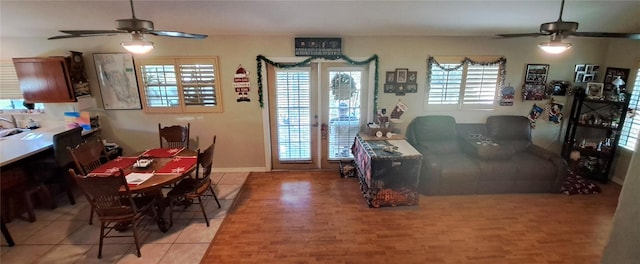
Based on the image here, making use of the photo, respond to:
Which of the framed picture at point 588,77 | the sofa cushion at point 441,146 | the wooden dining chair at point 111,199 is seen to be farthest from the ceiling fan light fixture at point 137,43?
the framed picture at point 588,77

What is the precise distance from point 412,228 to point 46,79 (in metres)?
5.31

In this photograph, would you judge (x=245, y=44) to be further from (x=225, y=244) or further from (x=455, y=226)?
(x=455, y=226)

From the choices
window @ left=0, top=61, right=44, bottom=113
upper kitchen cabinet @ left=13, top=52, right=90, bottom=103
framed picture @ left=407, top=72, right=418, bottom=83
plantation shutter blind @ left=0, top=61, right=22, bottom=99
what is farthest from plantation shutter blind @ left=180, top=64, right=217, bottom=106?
framed picture @ left=407, top=72, right=418, bottom=83

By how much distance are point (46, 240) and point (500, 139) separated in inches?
243

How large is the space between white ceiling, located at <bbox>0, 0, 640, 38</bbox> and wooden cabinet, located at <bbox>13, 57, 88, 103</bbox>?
17.3 inches

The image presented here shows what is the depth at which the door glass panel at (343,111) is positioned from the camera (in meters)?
4.38

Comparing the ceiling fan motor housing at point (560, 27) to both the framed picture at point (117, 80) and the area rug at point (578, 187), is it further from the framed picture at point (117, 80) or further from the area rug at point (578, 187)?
the framed picture at point (117, 80)

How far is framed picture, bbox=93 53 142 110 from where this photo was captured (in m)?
4.11

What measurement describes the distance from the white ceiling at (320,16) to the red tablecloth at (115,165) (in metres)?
1.69

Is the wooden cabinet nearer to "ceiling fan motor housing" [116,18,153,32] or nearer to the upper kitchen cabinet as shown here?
the upper kitchen cabinet

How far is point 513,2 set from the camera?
2883 mm

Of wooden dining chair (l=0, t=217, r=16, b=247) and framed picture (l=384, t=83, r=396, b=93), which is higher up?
framed picture (l=384, t=83, r=396, b=93)

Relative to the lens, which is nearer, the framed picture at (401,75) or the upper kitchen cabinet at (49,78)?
the upper kitchen cabinet at (49,78)

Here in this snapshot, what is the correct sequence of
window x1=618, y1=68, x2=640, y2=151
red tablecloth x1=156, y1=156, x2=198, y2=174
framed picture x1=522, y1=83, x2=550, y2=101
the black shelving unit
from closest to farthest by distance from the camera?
red tablecloth x1=156, y1=156, x2=198, y2=174
window x1=618, y1=68, x2=640, y2=151
the black shelving unit
framed picture x1=522, y1=83, x2=550, y2=101
